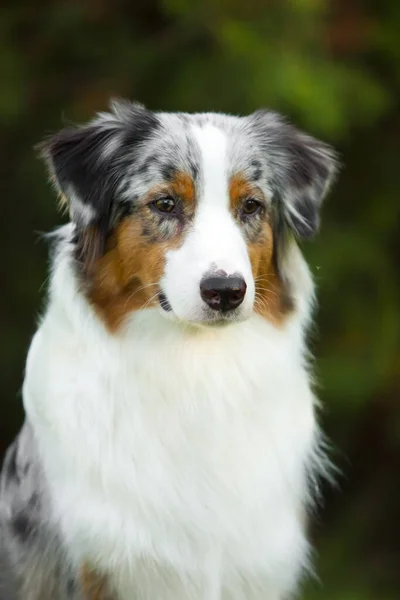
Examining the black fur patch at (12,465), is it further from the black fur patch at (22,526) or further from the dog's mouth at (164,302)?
the dog's mouth at (164,302)

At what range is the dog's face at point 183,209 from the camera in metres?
3.91

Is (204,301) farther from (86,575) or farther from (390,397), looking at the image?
(390,397)

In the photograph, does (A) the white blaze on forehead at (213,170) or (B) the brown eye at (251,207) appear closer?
(A) the white blaze on forehead at (213,170)

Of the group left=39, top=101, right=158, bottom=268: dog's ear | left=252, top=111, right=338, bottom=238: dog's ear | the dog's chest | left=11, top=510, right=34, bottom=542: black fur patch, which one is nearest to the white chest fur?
the dog's chest

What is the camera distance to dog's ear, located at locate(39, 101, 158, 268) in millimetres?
4215

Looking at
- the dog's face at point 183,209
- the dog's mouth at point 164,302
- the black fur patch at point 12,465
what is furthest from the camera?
the black fur patch at point 12,465

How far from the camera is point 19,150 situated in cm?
766

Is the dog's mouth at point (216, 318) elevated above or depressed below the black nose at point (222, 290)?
below

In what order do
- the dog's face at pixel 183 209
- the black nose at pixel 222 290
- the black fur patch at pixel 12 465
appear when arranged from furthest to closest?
the black fur patch at pixel 12 465 < the dog's face at pixel 183 209 < the black nose at pixel 222 290

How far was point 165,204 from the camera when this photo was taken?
13.5 ft

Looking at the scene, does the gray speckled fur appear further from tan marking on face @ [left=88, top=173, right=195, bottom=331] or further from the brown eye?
the brown eye

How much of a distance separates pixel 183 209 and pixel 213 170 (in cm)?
19

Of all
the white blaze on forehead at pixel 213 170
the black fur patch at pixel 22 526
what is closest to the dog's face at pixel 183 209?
the white blaze on forehead at pixel 213 170

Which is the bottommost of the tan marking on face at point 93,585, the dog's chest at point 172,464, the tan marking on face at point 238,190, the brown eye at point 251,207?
the tan marking on face at point 93,585
